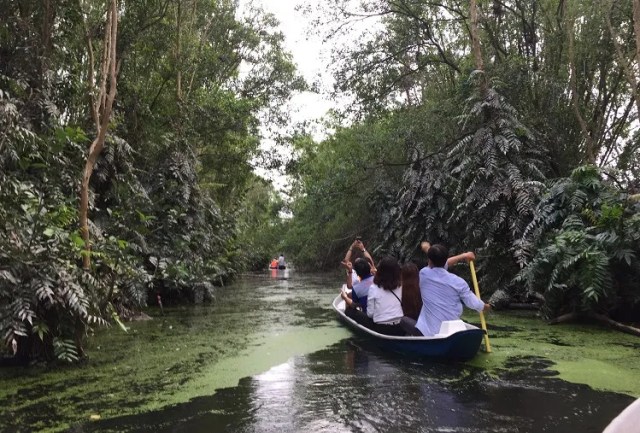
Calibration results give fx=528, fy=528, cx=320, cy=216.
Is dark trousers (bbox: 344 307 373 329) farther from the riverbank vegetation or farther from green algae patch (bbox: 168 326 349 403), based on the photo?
the riverbank vegetation

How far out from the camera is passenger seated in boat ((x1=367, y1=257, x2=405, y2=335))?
270 inches

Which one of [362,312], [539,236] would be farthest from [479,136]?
[362,312]

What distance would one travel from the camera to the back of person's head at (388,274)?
22.4ft

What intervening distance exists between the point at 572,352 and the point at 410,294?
2.00 meters

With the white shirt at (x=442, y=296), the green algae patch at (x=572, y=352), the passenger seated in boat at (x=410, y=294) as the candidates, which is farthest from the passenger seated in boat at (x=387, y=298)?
the green algae patch at (x=572, y=352)

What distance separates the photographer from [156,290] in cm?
1129

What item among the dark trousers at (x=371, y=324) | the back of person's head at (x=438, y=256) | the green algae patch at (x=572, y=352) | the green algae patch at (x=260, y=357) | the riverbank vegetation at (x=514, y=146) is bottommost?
the green algae patch at (x=260, y=357)

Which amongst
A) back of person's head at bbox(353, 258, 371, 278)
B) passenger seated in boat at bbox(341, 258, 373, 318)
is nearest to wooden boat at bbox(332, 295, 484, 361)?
passenger seated in boat at bbox(341, 258, 373, 318)

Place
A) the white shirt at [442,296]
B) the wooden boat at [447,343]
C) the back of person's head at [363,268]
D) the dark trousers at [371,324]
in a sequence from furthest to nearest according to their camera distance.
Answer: the back of person's head at [363,268] < the dark trousers at [371,324] < the white shirt at [442,296] < the wooden boat at [447,343]

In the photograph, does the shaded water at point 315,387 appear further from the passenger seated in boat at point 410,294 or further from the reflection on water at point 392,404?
the passenger seated in boat at point 410,294

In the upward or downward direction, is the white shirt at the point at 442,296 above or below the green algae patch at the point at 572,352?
above

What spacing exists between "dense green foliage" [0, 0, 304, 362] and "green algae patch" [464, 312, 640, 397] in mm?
4381

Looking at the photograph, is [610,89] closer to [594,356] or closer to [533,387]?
[594,356]

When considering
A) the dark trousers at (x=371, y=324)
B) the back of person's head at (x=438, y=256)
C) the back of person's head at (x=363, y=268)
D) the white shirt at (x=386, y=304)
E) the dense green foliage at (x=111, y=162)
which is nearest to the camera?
the dense green foliage at (x=111, y=162)
